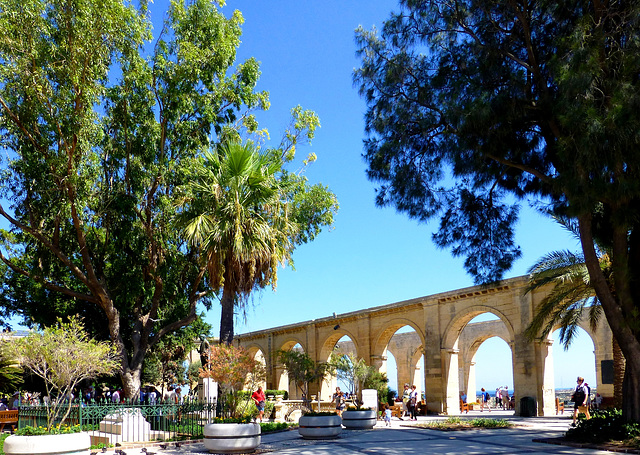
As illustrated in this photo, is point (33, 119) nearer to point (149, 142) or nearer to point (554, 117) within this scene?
point (149, 142)

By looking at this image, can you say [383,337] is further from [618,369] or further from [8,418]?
[8,418]

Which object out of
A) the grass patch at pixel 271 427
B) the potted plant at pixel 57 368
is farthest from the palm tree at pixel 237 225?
the grass patch at pixel 271 427

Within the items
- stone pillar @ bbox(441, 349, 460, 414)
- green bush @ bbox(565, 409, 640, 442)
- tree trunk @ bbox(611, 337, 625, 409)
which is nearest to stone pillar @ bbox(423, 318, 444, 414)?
stone pillar @ bbox(441, 349, 460, 414)

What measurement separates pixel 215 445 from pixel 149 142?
8590mm

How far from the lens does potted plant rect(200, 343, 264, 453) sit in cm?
1168

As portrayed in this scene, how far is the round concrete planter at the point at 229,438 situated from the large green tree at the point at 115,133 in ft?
17.1

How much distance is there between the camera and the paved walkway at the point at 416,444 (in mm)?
11172

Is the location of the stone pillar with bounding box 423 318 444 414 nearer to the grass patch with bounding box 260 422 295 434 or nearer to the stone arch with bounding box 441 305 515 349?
the stone arch with bounding box 441 305 515 349

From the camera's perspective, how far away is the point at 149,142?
16.3 meters

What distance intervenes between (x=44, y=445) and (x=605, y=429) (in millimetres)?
10433

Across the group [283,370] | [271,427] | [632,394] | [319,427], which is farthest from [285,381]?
[632,394]

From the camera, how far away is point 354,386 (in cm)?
1928

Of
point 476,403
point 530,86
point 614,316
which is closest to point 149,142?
point 530,86

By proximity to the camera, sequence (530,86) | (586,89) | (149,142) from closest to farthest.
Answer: (586,89) < (530,86) < (149,142)
